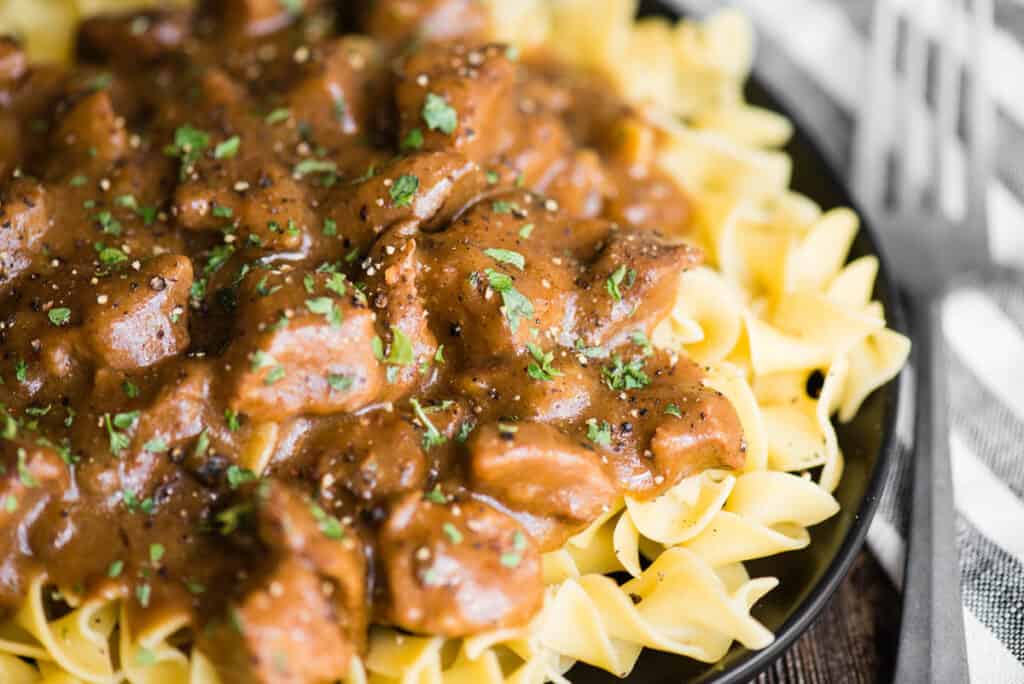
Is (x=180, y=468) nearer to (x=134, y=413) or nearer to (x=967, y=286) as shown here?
(x=134, y=413)

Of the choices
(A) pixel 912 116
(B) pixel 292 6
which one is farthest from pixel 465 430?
(A) pixel 912 116

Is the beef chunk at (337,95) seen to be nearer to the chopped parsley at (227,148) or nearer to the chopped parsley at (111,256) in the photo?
the chopped parsley at (227,148)

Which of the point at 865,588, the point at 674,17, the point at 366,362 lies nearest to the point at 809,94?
the point at 674,17

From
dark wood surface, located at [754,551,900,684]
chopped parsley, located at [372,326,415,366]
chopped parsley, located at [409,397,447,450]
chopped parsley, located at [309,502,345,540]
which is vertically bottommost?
dark wood surface, located at [754,551,900,684]

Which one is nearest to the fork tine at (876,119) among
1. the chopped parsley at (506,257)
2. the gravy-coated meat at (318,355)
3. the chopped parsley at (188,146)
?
the gravy-coated meat at (318,355)

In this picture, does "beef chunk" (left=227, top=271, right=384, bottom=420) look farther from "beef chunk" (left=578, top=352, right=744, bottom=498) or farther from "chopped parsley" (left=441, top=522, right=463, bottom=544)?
"beef chunk" (left=578, top=352, right=744, bottom=498)

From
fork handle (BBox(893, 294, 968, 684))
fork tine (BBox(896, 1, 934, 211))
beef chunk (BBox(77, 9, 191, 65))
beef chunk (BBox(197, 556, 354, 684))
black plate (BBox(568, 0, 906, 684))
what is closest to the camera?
beef chunk (BBox(197, 556, 354, 684))

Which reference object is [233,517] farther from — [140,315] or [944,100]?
[944,100]

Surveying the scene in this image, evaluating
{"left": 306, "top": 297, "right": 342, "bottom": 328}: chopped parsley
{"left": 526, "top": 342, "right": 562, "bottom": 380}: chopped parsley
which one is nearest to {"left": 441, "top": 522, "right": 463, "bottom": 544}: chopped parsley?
{"left": 526, "top": 342, "right": 562, "bottom": 380}: chopped parsley
